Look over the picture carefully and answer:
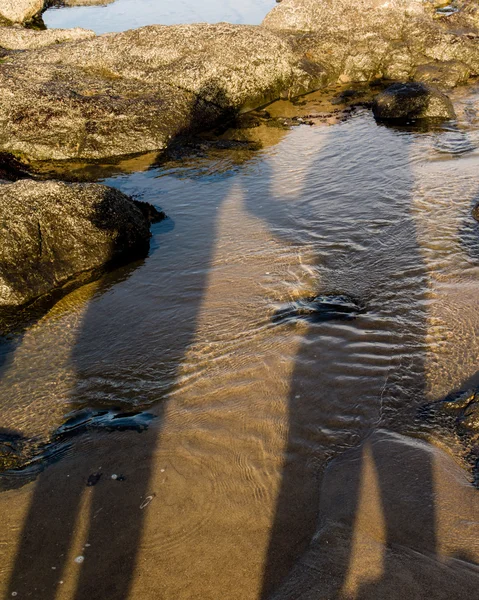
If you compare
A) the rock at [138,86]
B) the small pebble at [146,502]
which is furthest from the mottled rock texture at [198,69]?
the small pebble at [146,502]

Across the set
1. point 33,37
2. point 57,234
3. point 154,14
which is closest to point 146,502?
point 57,234

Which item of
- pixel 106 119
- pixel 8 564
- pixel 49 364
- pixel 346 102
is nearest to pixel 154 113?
pixel 106 119

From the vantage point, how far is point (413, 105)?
13.0 metres

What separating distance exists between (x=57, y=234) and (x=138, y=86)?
7.90 m

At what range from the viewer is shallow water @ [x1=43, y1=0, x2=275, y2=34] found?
25609 millimetres

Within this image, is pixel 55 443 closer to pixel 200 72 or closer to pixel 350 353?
pixel 350 353

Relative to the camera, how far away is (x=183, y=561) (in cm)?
338

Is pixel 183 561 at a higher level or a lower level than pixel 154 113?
lower

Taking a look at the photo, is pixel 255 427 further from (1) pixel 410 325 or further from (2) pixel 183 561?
(1) pixel 410 325

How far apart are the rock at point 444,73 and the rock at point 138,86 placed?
313 centimetres

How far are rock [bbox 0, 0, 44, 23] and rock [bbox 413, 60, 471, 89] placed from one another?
628 inches

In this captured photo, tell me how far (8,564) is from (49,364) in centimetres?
233

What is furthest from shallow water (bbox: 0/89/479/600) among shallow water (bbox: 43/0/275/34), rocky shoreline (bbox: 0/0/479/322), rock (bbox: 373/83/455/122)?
shallow water (bbox: 43/0/275/34)

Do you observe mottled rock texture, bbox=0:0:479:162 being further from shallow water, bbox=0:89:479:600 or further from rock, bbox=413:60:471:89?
shallow water, bbox=0:89:479:600
